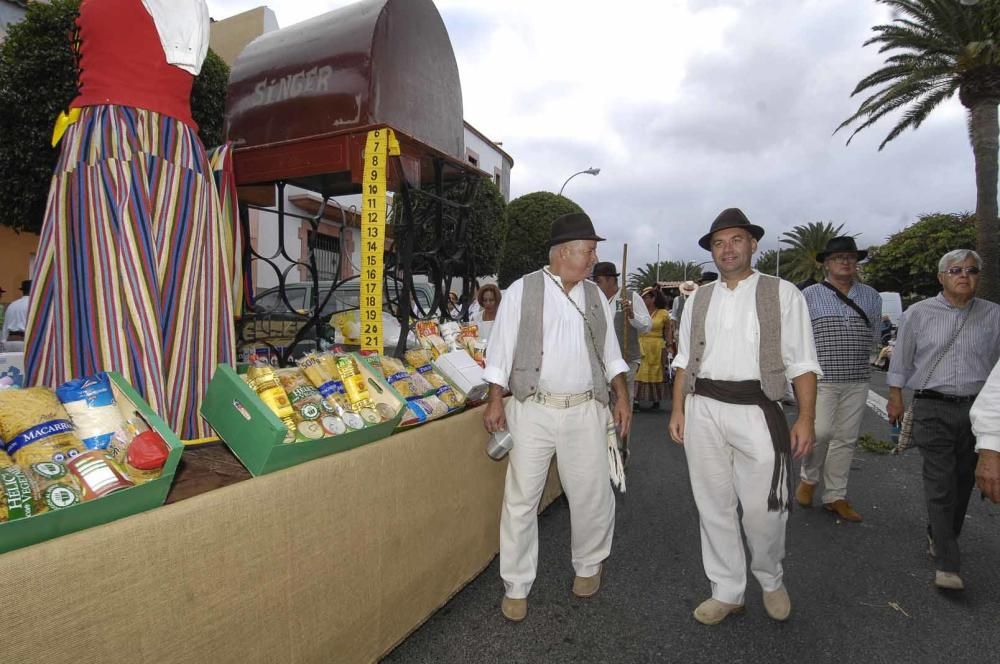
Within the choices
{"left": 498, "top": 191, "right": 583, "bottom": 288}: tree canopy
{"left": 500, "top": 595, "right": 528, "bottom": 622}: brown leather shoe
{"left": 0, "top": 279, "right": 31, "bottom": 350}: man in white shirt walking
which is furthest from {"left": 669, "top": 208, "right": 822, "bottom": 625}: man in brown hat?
{"left": 498, "top": 191, "right": 583, "bottom": 288}: tree canopy

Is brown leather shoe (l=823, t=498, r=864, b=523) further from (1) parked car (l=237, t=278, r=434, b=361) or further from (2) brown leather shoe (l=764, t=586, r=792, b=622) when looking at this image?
(1) parked car (l=237, t=278, r=434, b=361)

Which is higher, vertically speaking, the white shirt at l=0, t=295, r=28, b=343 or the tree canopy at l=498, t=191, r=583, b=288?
the tree canopy at l=498, t=191, r=583, b=288

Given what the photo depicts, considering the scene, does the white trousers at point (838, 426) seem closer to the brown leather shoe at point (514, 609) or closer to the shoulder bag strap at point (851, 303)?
the shoulder bag strap at point (851, 303)

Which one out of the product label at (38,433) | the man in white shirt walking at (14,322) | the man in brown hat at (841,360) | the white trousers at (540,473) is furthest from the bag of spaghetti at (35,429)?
the man in white shirt walking at (14,322)

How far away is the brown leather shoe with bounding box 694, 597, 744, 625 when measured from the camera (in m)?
2.73

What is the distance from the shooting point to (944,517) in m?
3.13

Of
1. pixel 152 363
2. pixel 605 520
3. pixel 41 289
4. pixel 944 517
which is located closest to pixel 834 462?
pixel 944 517

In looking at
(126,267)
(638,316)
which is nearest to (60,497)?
(126,267)

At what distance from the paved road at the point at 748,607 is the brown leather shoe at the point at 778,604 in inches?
1.7

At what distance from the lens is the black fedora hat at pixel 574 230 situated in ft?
9.45

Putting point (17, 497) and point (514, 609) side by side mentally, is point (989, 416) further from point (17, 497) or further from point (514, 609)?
point (17, 497)

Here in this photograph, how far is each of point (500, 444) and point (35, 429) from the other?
6.07ft

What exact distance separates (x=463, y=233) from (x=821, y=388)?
285 centimetres

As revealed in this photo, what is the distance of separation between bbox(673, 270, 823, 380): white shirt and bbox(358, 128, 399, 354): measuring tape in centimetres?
168
